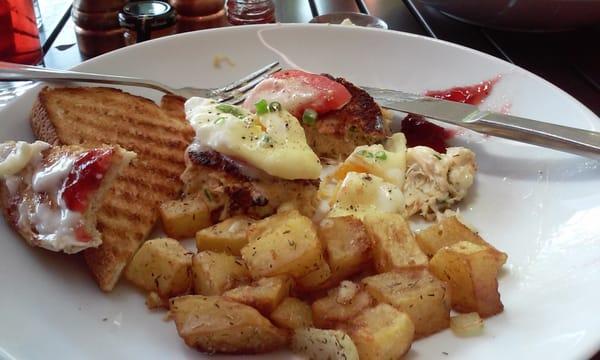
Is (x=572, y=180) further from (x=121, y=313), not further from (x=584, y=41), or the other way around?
(x=584, y=41)

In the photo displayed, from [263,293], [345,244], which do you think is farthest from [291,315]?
[345,244]

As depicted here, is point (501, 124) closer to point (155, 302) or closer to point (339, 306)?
point (339, 306)

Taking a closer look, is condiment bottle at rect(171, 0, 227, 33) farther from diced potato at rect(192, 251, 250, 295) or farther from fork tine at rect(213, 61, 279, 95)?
diced potato at rect(192, 251, 250, 295)

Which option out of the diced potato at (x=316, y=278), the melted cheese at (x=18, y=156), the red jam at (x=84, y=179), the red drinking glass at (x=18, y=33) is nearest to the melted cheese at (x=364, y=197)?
the diced potato at (x=316, y=278)

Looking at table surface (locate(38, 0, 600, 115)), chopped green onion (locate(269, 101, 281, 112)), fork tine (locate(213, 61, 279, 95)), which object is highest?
chopped green onion (locate(269, 101, 281, 112))

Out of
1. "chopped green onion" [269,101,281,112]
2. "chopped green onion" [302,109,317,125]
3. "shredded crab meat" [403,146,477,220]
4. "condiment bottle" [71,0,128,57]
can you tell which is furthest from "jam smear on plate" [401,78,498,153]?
"condiment bottle" [71,0,128,57]

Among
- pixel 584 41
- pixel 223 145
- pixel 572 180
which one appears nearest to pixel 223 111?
pixel 223 145
